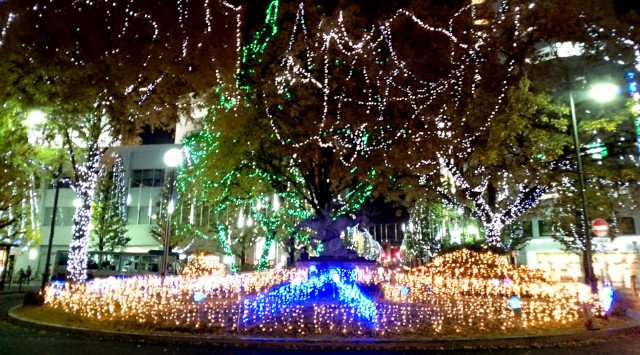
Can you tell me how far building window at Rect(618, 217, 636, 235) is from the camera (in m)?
31.8

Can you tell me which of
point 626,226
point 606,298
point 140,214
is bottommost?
point 606,298

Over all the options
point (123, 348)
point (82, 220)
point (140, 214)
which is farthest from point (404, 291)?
point (140, 214)

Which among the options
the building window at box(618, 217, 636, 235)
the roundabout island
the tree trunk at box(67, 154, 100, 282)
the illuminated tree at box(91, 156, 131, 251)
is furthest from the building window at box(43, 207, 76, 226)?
the building window at box(618, 217, 636, 235)

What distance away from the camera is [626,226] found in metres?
32.1

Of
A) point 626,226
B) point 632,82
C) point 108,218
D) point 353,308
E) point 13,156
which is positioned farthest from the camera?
point 108,218

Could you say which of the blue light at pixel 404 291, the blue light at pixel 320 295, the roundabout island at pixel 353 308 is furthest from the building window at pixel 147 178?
the blue light at pixel 404 291

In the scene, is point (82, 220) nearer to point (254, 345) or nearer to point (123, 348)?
point (123, 348)

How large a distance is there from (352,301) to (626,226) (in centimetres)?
2674

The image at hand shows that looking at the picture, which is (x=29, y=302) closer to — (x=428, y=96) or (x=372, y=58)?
(x=372, y=58)

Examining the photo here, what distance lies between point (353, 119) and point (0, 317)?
44.4ft

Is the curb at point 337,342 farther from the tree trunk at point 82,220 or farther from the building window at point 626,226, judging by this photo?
the building window at point 626,226

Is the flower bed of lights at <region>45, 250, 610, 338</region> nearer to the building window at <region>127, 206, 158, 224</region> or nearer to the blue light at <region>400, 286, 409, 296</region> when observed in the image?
the blue light at <region>400, 286, 409, 296</region>

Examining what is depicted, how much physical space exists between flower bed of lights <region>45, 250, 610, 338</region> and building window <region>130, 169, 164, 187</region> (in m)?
27.8

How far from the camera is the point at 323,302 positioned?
14.7 metres
